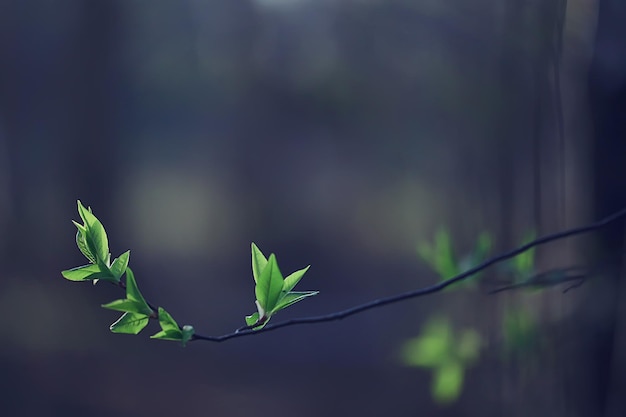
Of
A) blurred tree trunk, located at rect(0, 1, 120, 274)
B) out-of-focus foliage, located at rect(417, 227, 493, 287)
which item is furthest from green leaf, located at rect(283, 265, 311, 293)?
blurred tree trunk, located at rect(0, 1, 120, 274)

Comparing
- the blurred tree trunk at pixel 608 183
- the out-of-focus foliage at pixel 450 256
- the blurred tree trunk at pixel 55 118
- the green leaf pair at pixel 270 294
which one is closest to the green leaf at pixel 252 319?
the green leaf pair at pixel 270 294

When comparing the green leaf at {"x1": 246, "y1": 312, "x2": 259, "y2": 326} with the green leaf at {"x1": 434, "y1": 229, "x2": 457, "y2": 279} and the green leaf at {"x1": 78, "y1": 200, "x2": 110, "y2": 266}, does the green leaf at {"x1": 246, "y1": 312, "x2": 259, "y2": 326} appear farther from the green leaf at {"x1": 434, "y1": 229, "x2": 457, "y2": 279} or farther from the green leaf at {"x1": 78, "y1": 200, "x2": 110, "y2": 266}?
the green leaf at {"x1": 434, "y1": 229, "x2": 457, "y2": 279}

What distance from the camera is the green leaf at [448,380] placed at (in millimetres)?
654

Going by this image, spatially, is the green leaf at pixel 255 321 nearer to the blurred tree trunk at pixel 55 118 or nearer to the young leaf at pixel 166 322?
the young leaf at pixel 166 322

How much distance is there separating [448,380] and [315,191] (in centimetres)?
395

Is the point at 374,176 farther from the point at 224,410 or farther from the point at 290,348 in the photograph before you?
the point at 224,410

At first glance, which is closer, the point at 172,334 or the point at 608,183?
the point at 172,334

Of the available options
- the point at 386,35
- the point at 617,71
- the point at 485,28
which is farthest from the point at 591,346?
the point at 386,35

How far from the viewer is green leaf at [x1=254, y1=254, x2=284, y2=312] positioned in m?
0.40

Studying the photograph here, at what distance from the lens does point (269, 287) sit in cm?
40

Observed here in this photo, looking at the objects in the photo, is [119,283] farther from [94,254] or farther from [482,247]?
[482,247]

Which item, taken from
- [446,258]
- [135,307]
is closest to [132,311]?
[135,307]

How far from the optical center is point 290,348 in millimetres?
3117

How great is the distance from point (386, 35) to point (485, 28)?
2622mm
